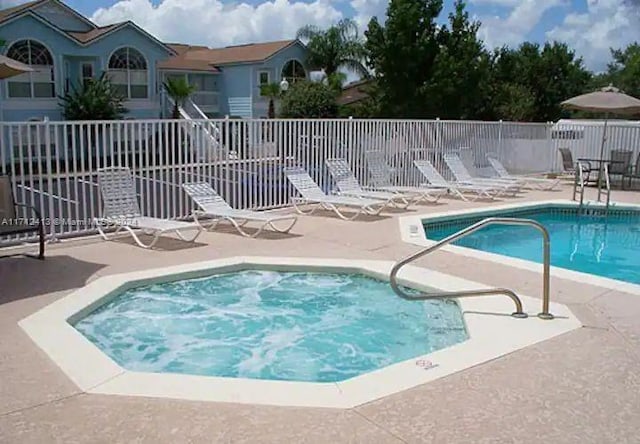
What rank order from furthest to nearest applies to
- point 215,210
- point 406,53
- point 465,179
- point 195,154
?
1. point 406,53
2. point 465,179
3. point 195,154
4. point 215,210

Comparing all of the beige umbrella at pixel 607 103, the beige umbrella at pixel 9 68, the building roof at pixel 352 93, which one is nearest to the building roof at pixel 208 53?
the building roof at pixel 352 93

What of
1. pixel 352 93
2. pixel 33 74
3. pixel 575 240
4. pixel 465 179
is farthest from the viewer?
pixel 352 93

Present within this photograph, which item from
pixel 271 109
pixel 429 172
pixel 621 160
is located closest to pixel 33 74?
pixel 271 109

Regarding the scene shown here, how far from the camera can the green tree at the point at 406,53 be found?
94.3 ft

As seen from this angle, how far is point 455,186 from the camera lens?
14.7 m

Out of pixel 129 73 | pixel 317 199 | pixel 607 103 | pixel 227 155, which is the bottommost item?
pixel 317 199

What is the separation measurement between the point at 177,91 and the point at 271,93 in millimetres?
5271

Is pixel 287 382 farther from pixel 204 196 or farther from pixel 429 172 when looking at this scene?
pixel 429 172

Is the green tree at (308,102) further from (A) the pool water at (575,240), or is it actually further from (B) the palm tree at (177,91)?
(A) the pool water at (575,240)

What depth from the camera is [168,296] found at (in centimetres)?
700

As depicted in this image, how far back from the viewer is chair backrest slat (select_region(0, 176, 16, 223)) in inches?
292

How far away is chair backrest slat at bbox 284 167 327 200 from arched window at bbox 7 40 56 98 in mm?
20084

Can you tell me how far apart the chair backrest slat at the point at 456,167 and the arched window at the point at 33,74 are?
20.0 metres

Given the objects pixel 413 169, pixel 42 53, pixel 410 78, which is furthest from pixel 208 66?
pixel 413 169
